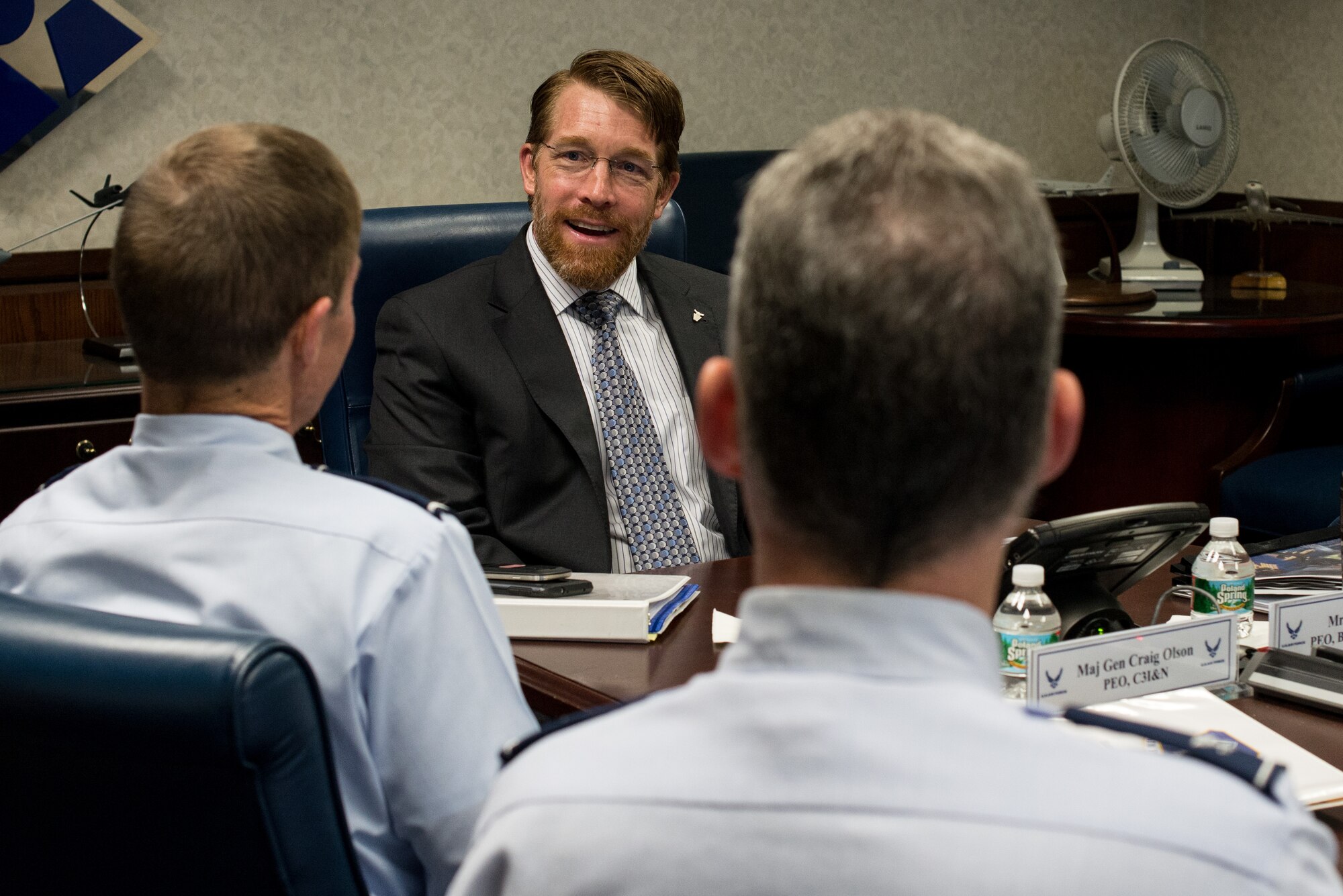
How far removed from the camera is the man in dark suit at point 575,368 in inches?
87.1

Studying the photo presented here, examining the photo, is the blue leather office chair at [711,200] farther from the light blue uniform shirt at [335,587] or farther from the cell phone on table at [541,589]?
the light blue uniform shirt at [335,587]

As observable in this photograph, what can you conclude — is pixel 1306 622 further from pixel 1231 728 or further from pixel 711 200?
pixel 711 200

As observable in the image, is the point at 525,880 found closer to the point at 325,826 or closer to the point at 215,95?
the point at 325,826

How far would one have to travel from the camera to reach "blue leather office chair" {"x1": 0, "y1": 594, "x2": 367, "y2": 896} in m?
0.83

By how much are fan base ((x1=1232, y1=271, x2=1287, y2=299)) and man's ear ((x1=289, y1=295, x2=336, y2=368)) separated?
3.24 metres

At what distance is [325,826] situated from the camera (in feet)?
2.97

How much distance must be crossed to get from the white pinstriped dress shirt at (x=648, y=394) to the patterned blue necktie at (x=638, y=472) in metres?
0.01

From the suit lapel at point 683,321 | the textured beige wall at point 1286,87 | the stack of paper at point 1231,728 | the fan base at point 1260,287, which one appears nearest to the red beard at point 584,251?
the suit lapel at point 683,321

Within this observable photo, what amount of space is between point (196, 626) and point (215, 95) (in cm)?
289

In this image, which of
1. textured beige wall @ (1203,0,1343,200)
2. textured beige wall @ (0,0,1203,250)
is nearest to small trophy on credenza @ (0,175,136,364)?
textured beige wall @ (0,0,1203,250)

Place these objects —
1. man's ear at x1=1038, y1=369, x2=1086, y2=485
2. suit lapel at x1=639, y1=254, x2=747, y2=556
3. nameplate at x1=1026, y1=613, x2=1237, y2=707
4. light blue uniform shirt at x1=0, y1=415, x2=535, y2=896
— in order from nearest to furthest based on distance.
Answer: man's ear at x1=1038, y1=369, x2=1086, y2=485, light blue uniform shirt at x1=0, y1=415, x2=535, y2=896, nameplate at x1=1026, y1=613, x2=1237, y2=707, suit lapel at x1=639, y1=254, x2=747, y2=556

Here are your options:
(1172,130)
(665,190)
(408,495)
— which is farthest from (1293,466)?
(408,495)

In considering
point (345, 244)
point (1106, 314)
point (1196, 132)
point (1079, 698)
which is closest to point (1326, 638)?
point (1079, 698)

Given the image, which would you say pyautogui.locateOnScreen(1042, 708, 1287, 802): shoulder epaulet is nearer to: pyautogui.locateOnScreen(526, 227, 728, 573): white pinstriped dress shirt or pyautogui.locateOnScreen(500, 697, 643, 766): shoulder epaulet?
pyautogui.locateOnScreen(500, 697, 643, 766): shoulder epaulet
